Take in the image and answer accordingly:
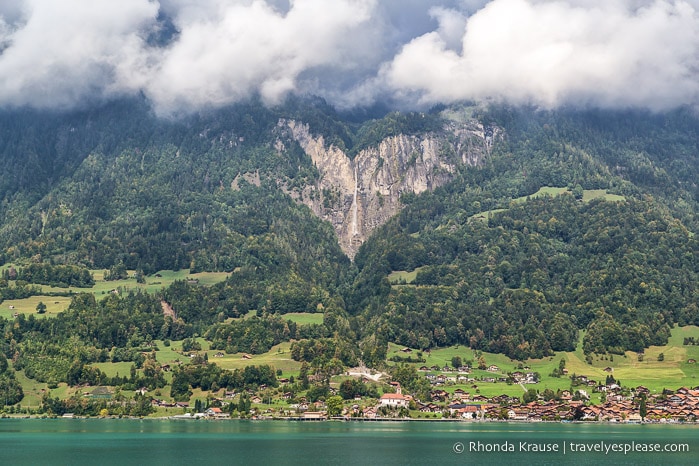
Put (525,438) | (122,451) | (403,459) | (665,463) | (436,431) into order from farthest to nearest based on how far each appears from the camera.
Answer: (436,431)
(525,438)
(122,451)
(403,459)
(665,463)

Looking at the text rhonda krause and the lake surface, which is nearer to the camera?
the lake surface

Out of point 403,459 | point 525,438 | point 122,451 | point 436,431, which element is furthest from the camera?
point 436,431

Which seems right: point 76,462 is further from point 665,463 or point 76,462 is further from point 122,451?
point 665,463

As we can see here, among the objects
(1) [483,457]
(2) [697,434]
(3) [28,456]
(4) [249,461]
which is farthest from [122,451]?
(2) [697,434]

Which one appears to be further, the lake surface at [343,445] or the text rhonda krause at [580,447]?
the text rhonda krause at [580,447]
